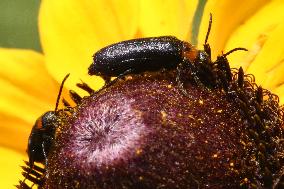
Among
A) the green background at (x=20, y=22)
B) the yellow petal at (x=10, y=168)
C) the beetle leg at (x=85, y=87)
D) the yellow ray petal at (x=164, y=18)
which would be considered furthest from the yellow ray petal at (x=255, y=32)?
the green background at (x=20, y=22)

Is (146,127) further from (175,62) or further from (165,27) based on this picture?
(165,27)

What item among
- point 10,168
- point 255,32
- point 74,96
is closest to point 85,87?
point 74,96

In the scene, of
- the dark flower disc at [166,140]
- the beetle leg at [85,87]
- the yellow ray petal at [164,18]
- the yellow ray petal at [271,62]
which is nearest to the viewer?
the dark flower disc at [166,140]

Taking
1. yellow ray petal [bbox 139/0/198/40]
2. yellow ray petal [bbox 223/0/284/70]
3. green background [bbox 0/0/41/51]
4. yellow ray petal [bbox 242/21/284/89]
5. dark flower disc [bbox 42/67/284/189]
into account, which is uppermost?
green background [bbox 0/0/41/51]

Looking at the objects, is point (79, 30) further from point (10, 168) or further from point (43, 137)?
point (43, 137)

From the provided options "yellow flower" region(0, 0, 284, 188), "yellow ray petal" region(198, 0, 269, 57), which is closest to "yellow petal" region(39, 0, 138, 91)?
"yellow flower" region(0, 0, 284, 188)

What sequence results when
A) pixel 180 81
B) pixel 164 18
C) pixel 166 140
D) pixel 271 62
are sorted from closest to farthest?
1. pixel 166 140
2. pixel 180 81
3. pixel 271 62
4. pixel 164 18

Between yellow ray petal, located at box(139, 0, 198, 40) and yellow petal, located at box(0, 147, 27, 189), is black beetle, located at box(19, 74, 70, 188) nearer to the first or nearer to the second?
yellow petal, located at box(0, 147, 27, 189)

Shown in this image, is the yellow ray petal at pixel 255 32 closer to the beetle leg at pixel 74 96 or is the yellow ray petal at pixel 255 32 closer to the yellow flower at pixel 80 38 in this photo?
the yellow flower at pixel 80 38
